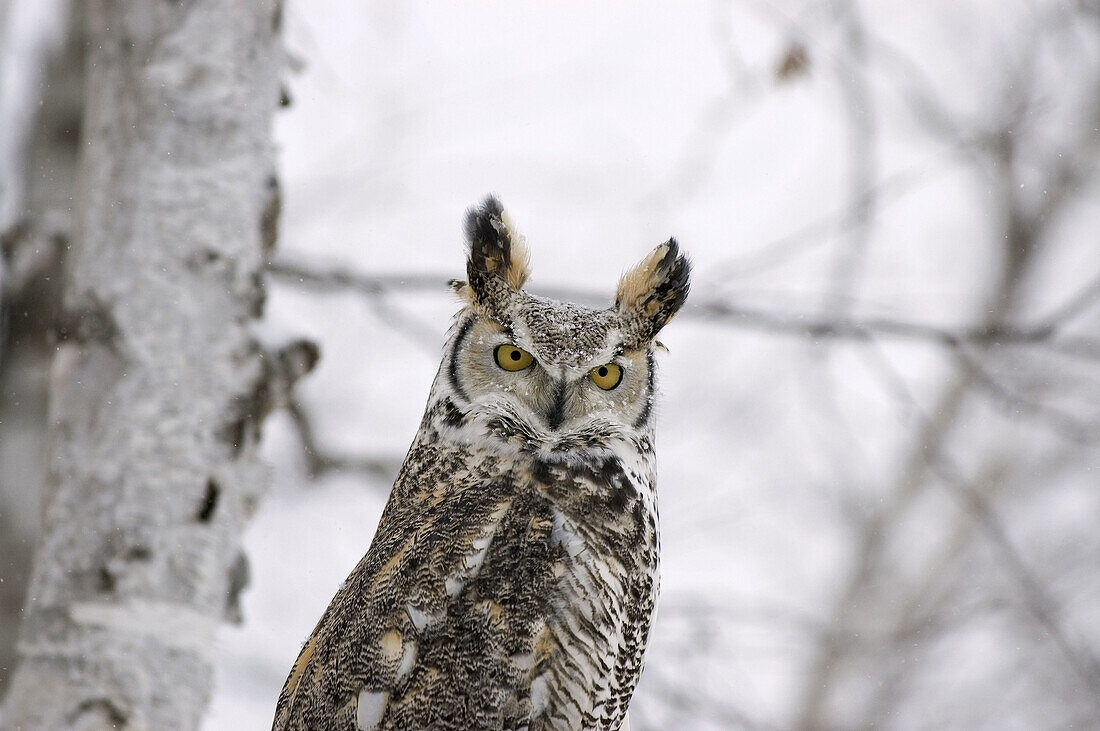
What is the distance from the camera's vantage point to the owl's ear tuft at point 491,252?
82.1 inches

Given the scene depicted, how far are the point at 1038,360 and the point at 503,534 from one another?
6.82 metres

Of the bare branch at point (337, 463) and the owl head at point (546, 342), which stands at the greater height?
the bare branch at point (337, 463)

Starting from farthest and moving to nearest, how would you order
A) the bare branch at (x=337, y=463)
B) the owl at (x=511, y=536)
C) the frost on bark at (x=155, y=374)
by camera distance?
1. the bare branch at (x=337, y=463)
2. the frost on bark at (x=155, y=374)
3. the owl at (x=511, y=536)

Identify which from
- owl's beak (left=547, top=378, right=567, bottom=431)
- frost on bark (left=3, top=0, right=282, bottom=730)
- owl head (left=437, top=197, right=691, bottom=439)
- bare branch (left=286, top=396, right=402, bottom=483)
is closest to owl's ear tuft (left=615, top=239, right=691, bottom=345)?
owl head (left=437, top=197, right=691, bottom=439)

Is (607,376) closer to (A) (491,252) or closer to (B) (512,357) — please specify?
(B) (512,357)

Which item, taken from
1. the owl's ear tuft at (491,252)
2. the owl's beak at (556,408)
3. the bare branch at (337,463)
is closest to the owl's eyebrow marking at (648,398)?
the owl's beak at (556,408)

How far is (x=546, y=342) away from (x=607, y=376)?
163 mm

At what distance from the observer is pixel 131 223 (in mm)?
2254

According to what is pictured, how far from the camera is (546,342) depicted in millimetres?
2025

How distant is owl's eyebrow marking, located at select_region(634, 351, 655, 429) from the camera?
7.11 feet

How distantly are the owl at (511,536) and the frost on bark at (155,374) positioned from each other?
1.25 feet

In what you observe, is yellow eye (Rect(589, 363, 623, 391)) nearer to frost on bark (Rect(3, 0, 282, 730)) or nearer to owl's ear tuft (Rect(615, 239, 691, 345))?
owl's ear tuft (Rect(615, 239, 691, 345))

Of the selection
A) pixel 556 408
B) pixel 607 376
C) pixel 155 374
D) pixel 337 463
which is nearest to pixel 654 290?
pixel 607 376

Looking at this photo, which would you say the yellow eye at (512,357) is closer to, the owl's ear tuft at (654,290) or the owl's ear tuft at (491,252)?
the owl's ear tuft at (491,252)
